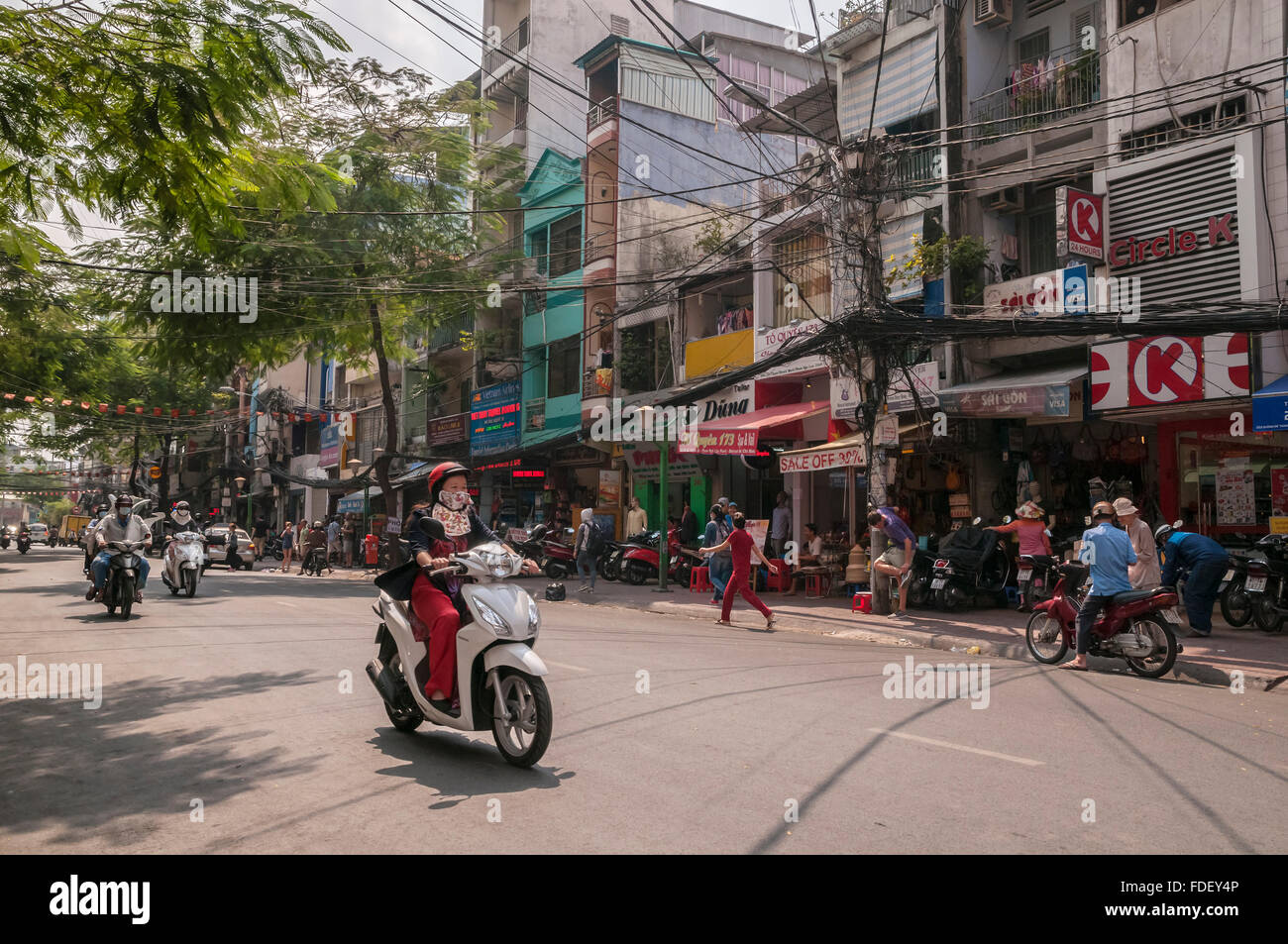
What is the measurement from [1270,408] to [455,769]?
12.6m

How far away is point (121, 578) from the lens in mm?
13695

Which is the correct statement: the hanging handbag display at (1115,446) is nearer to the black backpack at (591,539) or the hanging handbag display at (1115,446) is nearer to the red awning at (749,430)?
the red awning at (749,430)

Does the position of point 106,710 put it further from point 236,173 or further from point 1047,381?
point 1047,381

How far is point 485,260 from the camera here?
1059 inches

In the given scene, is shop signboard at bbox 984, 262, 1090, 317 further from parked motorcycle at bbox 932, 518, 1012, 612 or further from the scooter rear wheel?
the scooter rear wheel

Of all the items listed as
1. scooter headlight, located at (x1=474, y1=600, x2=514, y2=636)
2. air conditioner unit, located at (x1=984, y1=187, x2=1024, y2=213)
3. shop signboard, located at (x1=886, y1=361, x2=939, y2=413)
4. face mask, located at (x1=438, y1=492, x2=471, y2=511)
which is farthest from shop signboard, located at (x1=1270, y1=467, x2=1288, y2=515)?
A: scooter headlight, located at (x1=474, y1=600, x2=514, y2=636)

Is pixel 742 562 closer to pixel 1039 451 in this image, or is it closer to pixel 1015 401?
pixel 1015 401

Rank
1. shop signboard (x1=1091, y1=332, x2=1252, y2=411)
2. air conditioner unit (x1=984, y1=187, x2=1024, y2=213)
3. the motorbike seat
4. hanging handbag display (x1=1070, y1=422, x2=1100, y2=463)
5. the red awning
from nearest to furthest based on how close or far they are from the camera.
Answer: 1. the motorbike seat
2. shop signboard (x1=1091, y1=332, x2=1252, y2=411)
3. hanging handbag display (x1=1070, y1=422, x2=1100, y2=463)
4. air conditioner unit (x1=984, y1=187, x2=1024, y2=213)
5. the red awning

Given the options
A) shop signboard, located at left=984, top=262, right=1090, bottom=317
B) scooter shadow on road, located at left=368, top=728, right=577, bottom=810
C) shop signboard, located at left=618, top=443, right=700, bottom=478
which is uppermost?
shop signboard, located at left=984, top=262, right=1090, bottom=317

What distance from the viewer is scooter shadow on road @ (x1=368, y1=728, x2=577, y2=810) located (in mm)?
5215

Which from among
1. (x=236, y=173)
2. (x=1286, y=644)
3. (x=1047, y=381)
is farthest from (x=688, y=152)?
(x=236, y=173)

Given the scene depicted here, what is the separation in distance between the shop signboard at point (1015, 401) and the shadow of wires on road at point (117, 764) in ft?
41.9

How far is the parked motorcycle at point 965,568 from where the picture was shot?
52.7ft

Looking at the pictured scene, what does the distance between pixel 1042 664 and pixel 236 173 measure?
9147 millimetres
